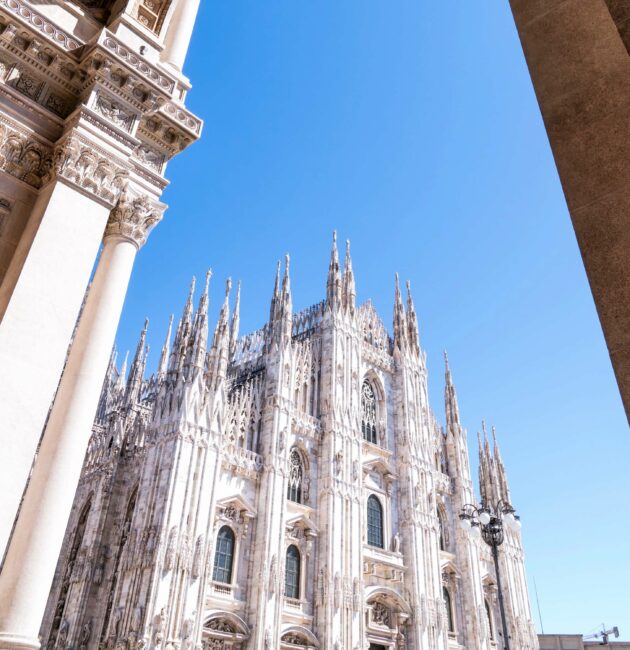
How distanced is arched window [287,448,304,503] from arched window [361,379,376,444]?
537 cm

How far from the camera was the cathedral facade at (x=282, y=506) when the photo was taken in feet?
71.7

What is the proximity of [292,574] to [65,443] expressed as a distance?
21.0 m

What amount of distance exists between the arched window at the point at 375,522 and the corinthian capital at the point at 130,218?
24.8m

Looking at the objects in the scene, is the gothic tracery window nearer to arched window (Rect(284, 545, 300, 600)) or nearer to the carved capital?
the carved capital

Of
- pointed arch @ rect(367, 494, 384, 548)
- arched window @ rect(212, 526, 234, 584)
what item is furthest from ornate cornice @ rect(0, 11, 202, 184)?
pointed arch @ rect(367, 494, 384, 548)

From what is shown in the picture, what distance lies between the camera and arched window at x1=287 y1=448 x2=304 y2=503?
27531 mm

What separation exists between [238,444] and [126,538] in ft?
18.5

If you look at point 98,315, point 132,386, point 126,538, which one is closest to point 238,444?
point 126,538

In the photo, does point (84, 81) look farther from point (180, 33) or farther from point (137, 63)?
point (180, 33)

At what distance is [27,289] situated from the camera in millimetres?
7117

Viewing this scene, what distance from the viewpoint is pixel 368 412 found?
33.6 meters

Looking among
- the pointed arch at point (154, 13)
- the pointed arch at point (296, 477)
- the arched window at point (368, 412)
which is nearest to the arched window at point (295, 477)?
the pointed arch at point (296, 477)

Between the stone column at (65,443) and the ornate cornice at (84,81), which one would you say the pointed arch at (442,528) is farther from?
the ornate cornice at (84,81)

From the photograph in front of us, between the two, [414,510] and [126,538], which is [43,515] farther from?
[414,510]
